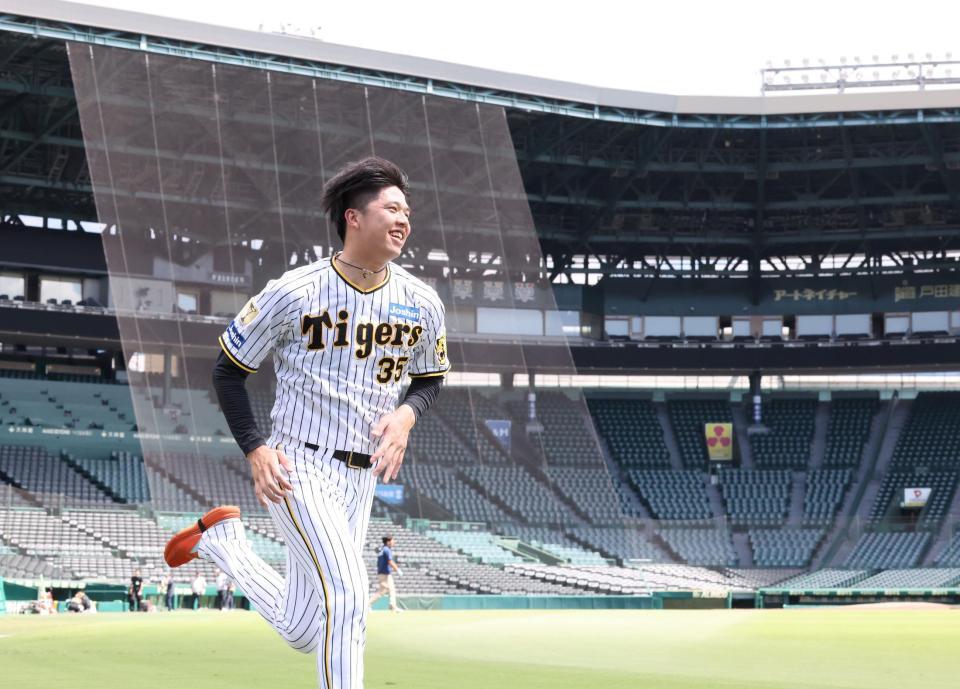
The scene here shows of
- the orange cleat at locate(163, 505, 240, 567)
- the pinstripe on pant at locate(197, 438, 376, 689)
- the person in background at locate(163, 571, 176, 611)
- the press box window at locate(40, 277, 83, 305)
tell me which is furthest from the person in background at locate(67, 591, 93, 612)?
the pinstripe on pant at locate(197, 438, 376, 689)

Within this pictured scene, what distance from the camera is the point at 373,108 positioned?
3491 centimetres

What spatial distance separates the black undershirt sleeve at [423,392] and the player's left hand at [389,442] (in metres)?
0.37

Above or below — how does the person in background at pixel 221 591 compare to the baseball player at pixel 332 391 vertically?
below

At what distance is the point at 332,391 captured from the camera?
6656 millimetres

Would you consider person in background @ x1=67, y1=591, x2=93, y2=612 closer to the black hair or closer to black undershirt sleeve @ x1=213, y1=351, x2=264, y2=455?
black undershirt sleeve @ x1=213, y1=351, x2=264, y2=455

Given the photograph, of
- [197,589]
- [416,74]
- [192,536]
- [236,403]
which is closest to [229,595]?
[197,589]

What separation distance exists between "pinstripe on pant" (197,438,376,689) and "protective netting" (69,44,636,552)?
70.3 feet

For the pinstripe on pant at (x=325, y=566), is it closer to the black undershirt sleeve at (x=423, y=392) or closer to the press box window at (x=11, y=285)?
the black undershirt sleeve at (x=423, y=392)

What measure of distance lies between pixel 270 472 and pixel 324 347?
0.70 m

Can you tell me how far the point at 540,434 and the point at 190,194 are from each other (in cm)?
1009

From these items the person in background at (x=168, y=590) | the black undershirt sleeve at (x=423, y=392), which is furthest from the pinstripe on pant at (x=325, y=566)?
the person in background at (x=168, y=590)

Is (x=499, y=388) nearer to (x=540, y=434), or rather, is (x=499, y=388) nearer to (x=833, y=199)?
(x=540, y=434)

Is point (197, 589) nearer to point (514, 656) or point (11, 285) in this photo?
point (514, 656)

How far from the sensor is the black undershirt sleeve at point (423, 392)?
7.20 meters
